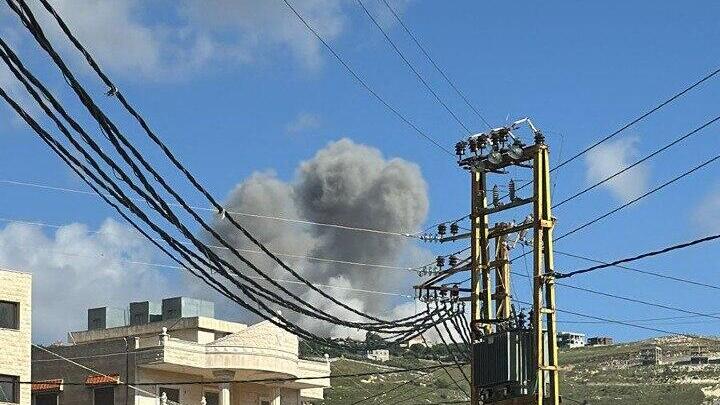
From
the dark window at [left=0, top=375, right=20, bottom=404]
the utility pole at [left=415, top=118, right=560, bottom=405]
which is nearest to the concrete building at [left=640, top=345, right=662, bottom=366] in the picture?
the dark window at [left=0, top=375, right=20, bottom=404]

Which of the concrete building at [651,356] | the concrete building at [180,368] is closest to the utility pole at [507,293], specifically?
the concrete building at [180,368]

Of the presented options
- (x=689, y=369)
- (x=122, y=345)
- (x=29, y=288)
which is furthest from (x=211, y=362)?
(x=689, y=369)

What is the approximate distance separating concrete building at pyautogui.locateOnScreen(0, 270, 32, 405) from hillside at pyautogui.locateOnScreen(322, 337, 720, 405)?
2968 inches

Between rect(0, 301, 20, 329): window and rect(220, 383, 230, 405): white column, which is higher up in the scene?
rect(0, 301, 20, 329): window

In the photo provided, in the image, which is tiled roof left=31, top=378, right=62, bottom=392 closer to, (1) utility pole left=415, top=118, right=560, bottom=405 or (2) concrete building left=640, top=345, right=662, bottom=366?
(1) utility pole left=415, top=118, right=560, bottom=405

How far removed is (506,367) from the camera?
110 ft

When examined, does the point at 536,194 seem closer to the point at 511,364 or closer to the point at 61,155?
the point at 511,364

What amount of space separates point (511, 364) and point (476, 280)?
9.65ft

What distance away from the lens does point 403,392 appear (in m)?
152

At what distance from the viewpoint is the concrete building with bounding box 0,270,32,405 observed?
192ft

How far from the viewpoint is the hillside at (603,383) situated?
143125 millimetres

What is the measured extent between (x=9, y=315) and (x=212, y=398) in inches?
543

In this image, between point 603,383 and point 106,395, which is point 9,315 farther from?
point 603,383

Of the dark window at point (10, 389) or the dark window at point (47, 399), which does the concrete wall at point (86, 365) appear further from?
the dark window at point (10, 389)
